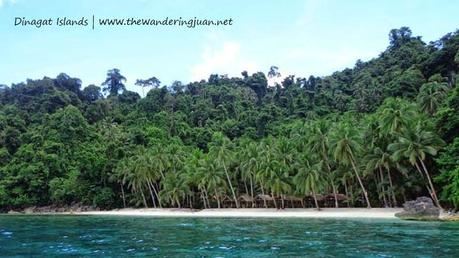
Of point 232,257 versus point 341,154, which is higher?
point 341,154

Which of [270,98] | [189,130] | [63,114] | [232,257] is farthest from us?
[270,98]

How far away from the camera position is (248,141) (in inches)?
3022

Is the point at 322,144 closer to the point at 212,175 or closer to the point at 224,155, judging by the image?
the point at 224,155

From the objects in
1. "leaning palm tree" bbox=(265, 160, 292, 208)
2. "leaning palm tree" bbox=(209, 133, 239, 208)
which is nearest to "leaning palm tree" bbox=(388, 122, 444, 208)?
"leaning palm tree" bbox=(265, 160, 292, 208)

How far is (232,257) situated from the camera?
21750 mm

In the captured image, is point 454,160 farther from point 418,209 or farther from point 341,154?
point 341,154

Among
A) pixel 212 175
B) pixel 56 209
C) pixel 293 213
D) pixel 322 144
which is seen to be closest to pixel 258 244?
pixel 293 213

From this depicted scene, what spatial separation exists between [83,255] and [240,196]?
50.3 m

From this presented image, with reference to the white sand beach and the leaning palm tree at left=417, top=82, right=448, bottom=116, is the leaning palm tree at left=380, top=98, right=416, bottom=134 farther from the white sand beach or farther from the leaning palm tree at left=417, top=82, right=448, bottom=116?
the leaning palm tree at left=417, top=82, right=448, bottom=116

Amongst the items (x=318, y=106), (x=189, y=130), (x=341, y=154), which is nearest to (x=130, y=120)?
(x=189, y=130)

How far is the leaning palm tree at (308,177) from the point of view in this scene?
57531 mm

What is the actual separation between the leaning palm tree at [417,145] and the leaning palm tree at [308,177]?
10832 millimetres

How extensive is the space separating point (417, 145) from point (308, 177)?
47.3 ft

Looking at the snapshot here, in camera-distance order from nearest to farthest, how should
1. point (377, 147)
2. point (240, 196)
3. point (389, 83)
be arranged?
1. point (377, 147)
2. point (240, 196)
3. point (389, 83)
